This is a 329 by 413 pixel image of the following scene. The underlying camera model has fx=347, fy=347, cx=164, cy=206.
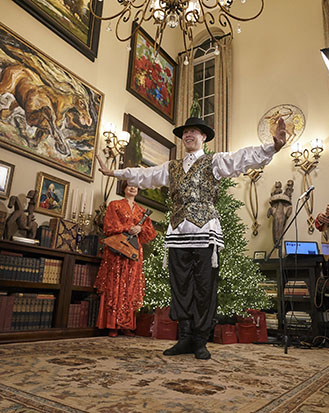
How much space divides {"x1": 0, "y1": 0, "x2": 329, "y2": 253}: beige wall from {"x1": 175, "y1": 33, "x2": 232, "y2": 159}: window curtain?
15 cm

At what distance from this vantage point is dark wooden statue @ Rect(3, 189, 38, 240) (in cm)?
309

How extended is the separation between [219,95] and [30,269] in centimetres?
451

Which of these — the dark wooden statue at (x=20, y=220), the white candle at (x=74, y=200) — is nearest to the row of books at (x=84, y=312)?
the dark wooden statue at (x=20, y=220)

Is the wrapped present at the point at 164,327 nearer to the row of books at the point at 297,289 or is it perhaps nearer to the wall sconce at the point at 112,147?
the row of books at the point at 297,289

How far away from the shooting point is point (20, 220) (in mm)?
3172

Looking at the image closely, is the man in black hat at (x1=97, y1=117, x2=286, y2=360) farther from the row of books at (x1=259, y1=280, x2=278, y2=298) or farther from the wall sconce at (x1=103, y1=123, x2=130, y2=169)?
the wall sconce at (x1=103, y1=123, x2=130, y2=169)

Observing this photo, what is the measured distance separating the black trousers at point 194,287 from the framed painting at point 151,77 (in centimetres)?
368

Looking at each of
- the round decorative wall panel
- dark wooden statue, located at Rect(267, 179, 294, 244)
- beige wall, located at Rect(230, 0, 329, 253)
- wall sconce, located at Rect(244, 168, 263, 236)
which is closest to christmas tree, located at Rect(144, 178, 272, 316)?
dark wooden statue, located at Rect(267, 179, 294, 244)

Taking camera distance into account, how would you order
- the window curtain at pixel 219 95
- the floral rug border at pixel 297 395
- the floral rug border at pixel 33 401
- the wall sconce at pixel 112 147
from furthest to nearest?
the window curtain at pixel 219 95
the wall sconce at pixel 112 147
the floral rug border at pixel 297 395
the floral rug border at pixel 33 401

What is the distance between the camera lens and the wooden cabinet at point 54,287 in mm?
2910

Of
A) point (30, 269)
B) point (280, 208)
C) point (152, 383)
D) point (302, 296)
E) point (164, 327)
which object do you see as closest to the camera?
point (152, 383)

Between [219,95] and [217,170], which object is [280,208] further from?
[217,170]

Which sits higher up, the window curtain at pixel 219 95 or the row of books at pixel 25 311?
the window curtain at pixel 219 95

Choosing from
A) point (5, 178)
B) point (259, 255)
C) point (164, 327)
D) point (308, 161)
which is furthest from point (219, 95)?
point (164, 327)
